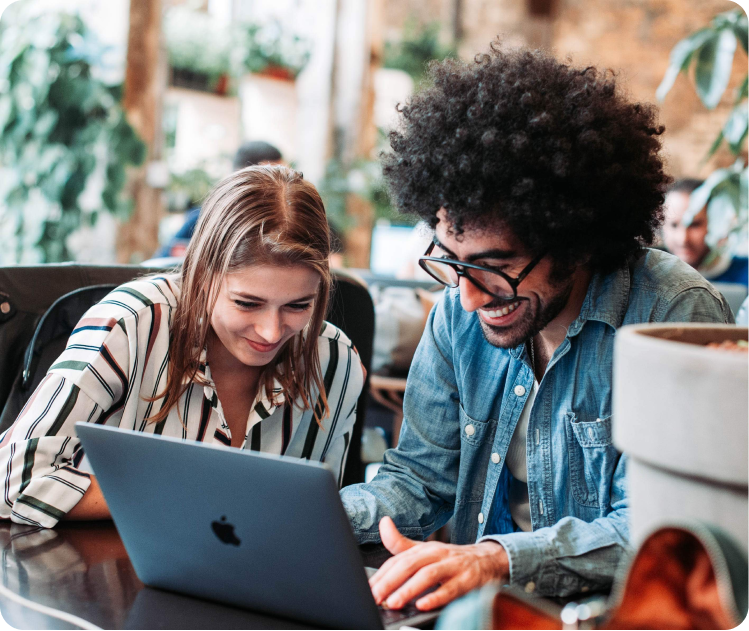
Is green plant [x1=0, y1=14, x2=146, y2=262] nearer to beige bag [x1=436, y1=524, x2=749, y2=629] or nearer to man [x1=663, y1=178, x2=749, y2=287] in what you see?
man [x1=663, y1=178, x2=749, y2=287]

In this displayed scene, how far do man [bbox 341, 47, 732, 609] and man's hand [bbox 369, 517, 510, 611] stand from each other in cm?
5

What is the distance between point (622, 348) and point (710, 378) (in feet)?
0.26

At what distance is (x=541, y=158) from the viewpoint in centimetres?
107

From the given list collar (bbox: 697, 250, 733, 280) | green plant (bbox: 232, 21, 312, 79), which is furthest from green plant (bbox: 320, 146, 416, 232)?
collar (bbox: 697, 250, 733, 280)

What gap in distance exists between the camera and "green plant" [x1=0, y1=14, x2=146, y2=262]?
2.95 m

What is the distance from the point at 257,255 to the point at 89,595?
632 mm

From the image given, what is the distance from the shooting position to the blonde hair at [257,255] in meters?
1.32

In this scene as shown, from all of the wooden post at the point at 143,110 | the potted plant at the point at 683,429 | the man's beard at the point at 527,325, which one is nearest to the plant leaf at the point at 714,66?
the man's beard at the point at 527,325

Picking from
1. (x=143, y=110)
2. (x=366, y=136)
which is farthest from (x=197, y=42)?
(x=143, y=110)

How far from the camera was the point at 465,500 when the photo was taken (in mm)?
1262

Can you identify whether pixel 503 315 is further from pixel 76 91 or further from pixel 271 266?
pixel 76 91

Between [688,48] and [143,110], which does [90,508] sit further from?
[143,110]

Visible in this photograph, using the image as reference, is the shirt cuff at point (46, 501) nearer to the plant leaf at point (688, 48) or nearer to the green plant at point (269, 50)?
the plant leaf at point (688, 48)

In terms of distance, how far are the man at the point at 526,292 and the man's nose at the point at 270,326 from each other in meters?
0.24
